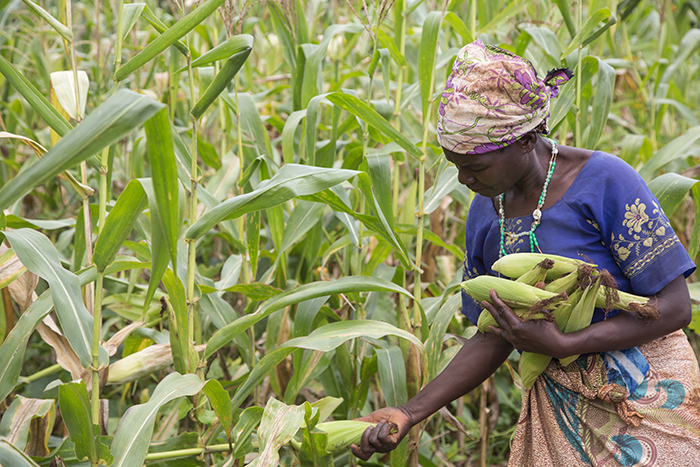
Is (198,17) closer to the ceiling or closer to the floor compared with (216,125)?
closer to the ceiling

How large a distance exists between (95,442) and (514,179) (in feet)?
3.81

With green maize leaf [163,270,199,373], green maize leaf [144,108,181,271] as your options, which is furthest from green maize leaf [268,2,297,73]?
green maize leaf [144,108,181,271]

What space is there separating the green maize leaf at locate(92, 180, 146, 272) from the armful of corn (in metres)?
0.78

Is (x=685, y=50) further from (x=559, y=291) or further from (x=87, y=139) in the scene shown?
(x=87, y=139)

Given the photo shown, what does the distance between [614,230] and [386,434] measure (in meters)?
0.72

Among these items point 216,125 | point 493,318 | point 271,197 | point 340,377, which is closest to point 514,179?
point 493,318

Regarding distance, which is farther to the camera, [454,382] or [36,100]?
[454,382]

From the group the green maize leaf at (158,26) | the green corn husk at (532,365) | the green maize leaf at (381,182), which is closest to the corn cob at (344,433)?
the green corn husk at (532,365)

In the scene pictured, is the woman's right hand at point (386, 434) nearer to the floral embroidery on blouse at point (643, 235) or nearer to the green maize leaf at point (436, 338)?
the green maize leaf at point (436, 338)

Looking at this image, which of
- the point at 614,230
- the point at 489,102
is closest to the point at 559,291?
the point at 614,230

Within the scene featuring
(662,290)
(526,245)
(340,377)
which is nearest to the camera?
(662,290)

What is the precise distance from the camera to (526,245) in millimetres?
1404

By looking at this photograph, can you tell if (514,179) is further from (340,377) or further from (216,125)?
(216,125)

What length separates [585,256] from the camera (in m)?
1.33
